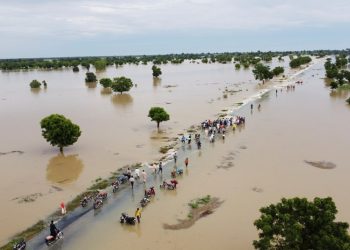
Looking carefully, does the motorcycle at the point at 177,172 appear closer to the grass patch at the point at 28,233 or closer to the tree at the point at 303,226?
the grass patch at the point at 28,233

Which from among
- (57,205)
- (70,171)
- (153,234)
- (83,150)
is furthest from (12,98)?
(153,234)

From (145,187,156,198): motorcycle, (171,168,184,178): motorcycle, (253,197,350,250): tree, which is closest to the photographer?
(253,197,350,250): tree

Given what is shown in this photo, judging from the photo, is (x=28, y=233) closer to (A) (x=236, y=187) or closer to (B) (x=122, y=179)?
(B) (x=122, y=179)

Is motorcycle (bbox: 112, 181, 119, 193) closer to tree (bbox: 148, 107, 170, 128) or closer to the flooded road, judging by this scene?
the flooded road

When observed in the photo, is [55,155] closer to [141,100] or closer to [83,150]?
[83,150]

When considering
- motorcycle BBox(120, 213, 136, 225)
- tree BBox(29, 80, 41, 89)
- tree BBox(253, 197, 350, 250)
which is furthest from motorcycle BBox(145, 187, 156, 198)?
tree BBox(29, 80, 41, 89)
